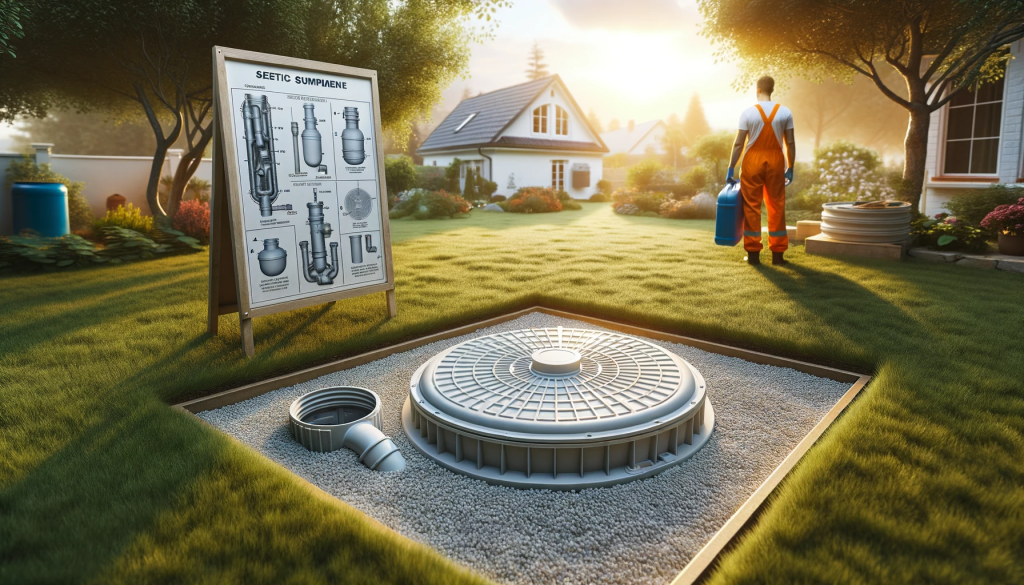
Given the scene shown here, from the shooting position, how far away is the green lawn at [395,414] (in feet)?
6.44

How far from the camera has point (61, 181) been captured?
12.3 meters

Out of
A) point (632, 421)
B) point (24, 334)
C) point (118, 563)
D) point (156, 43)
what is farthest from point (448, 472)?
point (156, 43)

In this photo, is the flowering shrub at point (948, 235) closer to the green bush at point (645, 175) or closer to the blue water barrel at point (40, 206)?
the blue water barrel at point (40, 206)

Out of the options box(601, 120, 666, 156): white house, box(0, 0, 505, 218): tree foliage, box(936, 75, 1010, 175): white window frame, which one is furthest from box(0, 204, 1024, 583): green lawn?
box(601, 120, 666, 156): white house

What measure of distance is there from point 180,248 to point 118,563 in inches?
355

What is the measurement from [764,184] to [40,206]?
12087 mm

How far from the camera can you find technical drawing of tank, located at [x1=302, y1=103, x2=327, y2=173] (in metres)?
4.50

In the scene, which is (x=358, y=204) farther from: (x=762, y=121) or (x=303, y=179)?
(x=762, y=121)

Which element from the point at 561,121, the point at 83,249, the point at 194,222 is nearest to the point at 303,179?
the point at 83,249

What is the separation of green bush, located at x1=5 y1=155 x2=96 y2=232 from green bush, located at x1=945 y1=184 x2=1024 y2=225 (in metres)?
16.9

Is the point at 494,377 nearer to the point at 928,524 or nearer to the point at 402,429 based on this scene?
the point at 402,429

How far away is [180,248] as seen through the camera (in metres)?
9.70

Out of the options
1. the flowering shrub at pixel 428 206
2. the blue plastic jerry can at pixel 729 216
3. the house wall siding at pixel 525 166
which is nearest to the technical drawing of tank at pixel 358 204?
the blue plastic jerry can at pixel 729 216

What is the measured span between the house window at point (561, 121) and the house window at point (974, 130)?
56.3 feet
